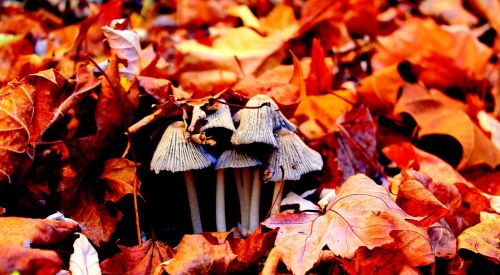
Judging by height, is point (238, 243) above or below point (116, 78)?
below

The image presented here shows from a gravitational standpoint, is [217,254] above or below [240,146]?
below

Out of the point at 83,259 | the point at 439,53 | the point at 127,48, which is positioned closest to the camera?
the point at 83,259

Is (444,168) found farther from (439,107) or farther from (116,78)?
(116,78)

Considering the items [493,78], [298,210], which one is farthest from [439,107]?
[298,210]

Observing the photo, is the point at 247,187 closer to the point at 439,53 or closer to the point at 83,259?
the point at 83,259

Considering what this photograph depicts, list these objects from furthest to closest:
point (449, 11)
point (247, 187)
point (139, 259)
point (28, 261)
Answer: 1. point (449, 11)
2. point (247, 187)
3. point (139, 259)
4. point (28, 261)

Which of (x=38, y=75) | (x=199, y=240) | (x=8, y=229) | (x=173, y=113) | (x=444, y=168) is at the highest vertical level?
(x=38, y=75)

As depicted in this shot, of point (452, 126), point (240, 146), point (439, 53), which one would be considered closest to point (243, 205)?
point (240, 146)
